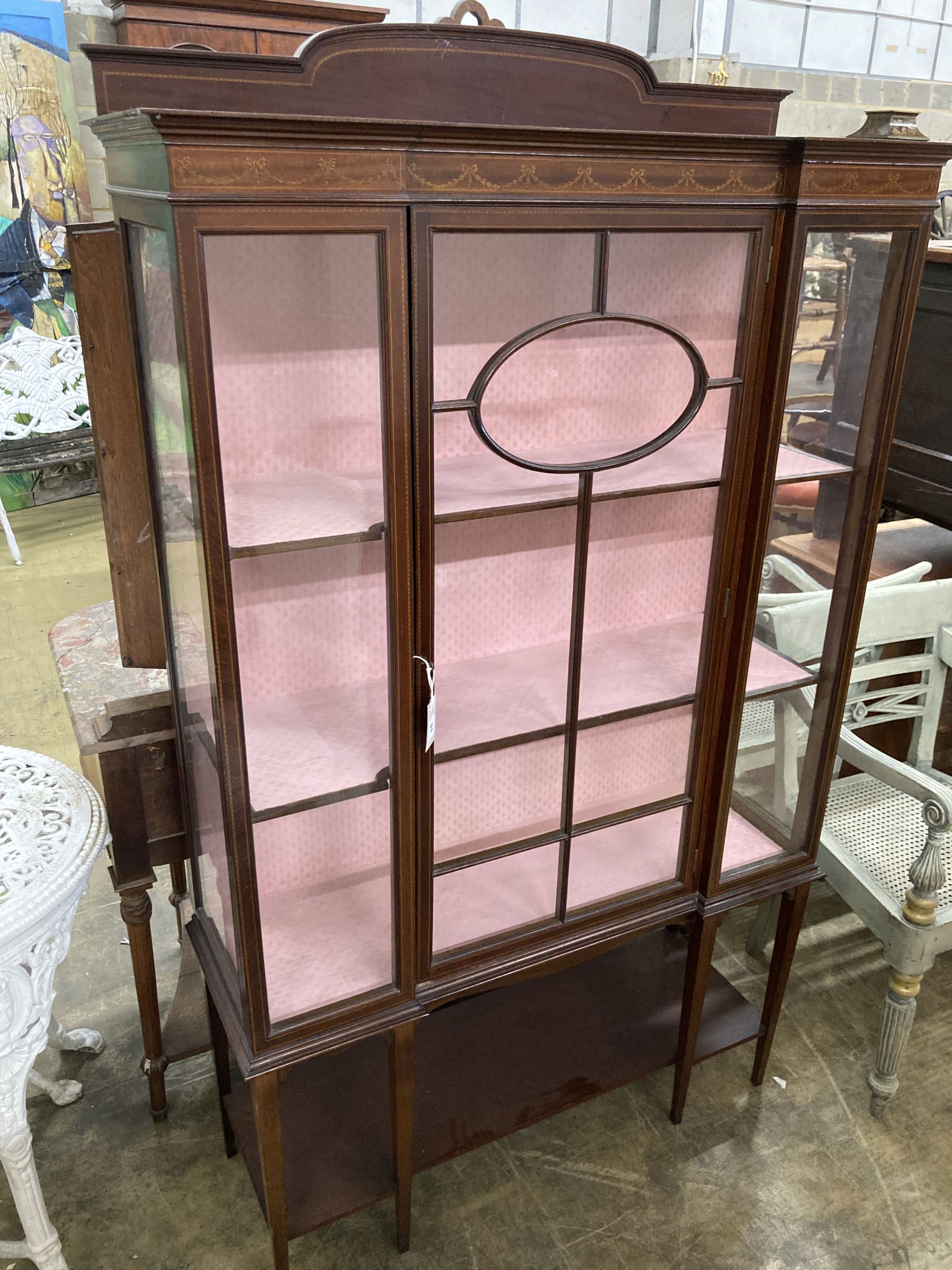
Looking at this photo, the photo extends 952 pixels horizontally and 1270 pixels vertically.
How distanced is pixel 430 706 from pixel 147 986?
0.94m

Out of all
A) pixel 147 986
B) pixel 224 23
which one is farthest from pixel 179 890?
pixel 224 23

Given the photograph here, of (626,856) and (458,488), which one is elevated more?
(458,488)

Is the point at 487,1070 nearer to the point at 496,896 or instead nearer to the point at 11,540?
the point at 496,896

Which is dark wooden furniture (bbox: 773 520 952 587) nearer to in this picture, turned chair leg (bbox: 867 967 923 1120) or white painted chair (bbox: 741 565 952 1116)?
white painted chair (bbox: 741 565 952 1116)

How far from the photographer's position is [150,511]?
1555 mm

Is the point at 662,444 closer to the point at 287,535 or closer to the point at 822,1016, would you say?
the point at 287,535

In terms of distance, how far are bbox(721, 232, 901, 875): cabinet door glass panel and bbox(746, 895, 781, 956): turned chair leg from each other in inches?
26.0

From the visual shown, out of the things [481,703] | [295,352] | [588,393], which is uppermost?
[295,352]

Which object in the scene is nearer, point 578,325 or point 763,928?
point 578,325

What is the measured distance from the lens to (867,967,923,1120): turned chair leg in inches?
79.5

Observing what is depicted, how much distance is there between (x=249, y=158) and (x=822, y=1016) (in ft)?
7.30

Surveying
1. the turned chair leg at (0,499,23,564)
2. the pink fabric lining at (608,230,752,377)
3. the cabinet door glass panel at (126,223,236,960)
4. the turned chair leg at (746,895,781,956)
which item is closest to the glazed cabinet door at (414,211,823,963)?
the pink fabric lining at (608,230,752,377)

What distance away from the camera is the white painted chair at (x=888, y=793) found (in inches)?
71.8

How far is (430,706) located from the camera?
1420 millimetres
